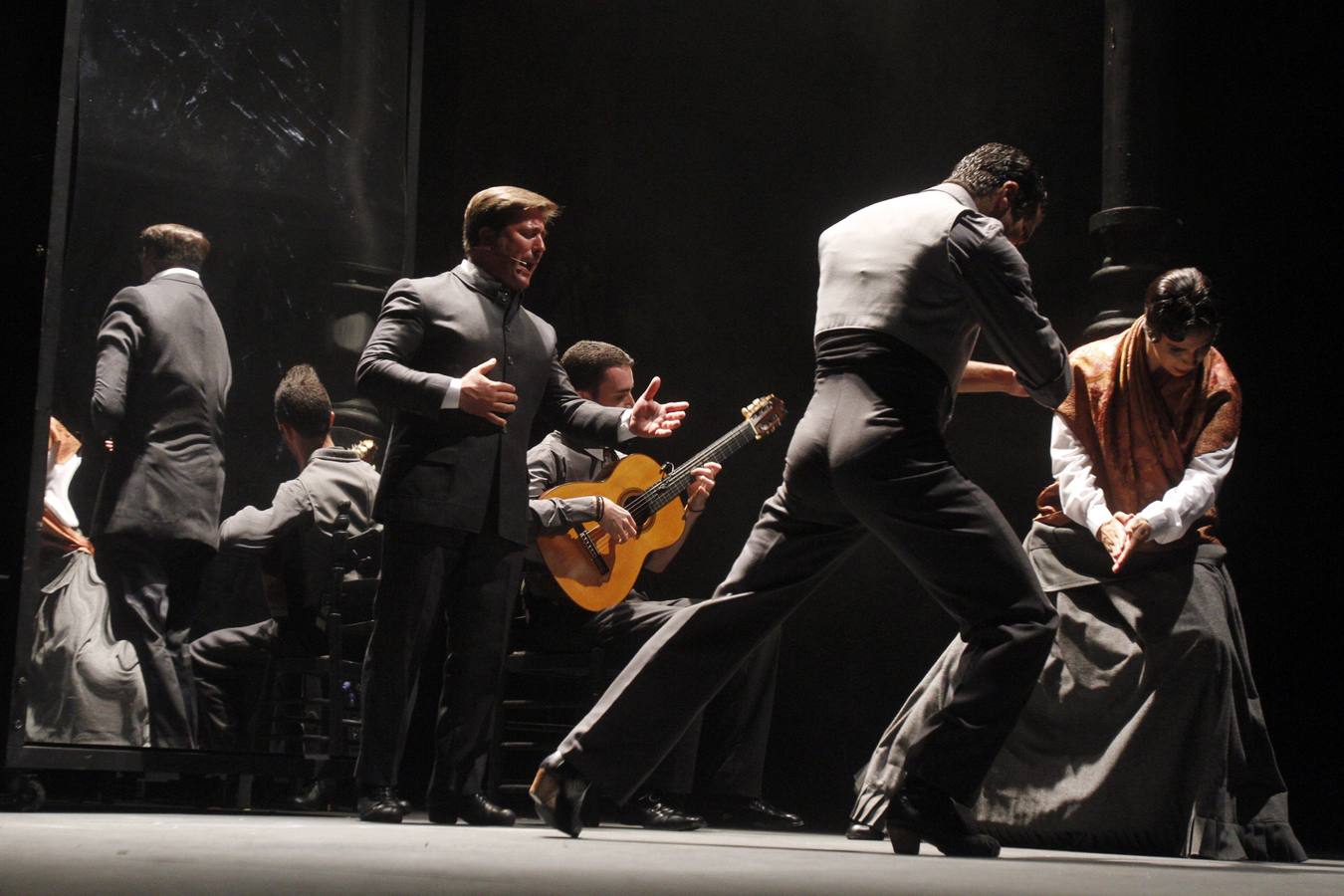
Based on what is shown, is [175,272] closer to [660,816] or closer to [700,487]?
[700,487]

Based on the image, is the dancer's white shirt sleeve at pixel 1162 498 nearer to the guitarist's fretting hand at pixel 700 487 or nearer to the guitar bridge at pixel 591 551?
the guitarist's fretting hand at pixel 700 487

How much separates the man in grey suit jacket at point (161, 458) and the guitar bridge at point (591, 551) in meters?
1.16

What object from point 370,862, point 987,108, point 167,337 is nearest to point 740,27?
point 987,108

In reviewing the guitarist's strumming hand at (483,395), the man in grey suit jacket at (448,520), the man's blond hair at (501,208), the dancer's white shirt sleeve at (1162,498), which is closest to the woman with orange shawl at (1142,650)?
the dancer's white shirt sleeve at (1162,498)

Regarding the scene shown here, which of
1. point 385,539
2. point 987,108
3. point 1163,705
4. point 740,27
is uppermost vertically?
point 740,27

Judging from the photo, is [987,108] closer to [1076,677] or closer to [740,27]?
[740,27]

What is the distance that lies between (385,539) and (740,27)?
319 cm

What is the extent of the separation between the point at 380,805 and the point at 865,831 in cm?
131

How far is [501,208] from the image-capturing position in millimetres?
4672

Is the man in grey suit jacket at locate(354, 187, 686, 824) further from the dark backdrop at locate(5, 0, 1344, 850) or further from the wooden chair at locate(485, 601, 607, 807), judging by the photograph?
the dark backdrop at locate(5, 0, 1344, 850)

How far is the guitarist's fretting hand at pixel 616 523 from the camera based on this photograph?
17.5 ft

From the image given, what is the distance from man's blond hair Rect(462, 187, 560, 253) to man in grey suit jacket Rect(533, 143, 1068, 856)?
129 centimetres

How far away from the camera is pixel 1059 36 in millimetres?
5918

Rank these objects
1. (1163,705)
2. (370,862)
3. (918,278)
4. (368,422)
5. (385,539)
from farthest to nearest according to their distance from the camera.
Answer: (368,422) → (385,539) → (1163,705) → (918,278) → (370,862)
